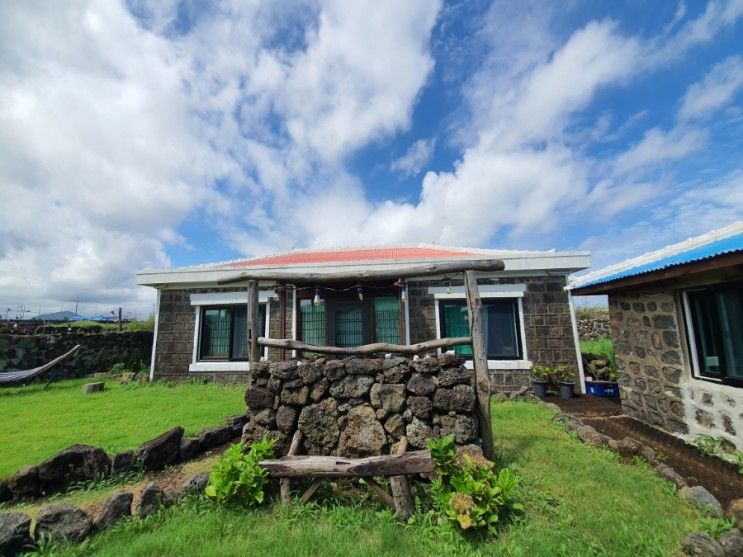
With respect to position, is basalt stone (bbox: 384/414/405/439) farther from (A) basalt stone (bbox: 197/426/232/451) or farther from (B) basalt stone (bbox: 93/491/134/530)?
(A) basalt stone (bbox: 197/426/232/451)

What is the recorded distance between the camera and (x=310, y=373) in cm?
394

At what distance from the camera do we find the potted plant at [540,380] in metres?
7.11

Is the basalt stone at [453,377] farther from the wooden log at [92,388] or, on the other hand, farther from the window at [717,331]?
the wooden log at [92,388]

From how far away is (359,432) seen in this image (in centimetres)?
378

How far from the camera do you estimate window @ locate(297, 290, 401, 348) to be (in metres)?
8.12

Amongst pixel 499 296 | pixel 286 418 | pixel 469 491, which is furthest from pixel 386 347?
pixel 499 296

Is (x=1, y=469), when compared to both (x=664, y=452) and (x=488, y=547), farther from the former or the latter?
(x=664, y=452)

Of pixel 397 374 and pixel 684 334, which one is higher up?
pixel 684 334

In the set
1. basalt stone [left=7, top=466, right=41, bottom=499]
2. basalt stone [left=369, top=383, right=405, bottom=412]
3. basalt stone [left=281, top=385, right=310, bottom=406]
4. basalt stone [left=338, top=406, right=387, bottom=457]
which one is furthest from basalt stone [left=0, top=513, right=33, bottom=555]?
basalt stone [left=369, top=383, right=405, bottom=412]

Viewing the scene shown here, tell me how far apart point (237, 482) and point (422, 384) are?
6.78ft

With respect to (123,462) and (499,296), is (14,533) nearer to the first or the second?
(123,462)

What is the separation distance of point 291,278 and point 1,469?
390 cm

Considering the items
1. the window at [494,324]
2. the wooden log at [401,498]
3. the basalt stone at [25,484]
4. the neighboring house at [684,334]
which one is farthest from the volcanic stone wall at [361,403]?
the window at [494,324]

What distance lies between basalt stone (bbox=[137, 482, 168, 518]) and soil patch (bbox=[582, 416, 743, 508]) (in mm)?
5085
